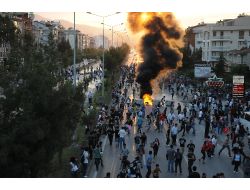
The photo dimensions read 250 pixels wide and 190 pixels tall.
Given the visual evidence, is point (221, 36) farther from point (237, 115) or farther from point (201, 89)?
point (237, 115)

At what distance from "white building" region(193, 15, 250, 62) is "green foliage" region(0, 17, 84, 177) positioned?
73.1 metres

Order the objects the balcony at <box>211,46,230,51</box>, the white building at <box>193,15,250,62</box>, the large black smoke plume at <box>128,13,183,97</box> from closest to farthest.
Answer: the large black smoke plume at <box>128,13,183,97</box> → the white building at <box>193,15,250,62</box> → the balcony at <box>211,46,230,51</box>

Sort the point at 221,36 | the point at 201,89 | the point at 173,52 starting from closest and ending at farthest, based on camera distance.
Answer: the point at 173,52, the point at 201,89, the point at 221,36

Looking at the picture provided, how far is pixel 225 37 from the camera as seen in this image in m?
91.1

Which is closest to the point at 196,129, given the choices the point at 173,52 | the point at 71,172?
the point at 71,172

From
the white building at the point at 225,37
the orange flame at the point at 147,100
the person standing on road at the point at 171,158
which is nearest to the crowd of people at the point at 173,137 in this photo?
the person standing on road at the point at 171,158

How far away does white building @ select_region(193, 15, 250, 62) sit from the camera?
87625mm

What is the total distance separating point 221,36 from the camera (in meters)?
91.9

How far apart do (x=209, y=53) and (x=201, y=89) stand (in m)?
40.7

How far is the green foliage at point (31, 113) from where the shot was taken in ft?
41.9


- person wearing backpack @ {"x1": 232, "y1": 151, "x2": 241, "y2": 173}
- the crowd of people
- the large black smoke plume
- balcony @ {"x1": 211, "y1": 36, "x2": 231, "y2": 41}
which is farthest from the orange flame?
balcony @ {"x1": 211, "y1": 36, "x2": 231, "y2": 41}

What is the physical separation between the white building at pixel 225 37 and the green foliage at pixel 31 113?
240ft

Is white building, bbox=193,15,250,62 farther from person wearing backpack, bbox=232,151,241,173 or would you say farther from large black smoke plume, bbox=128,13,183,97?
person wearing backpack, bbox=232,151,241,173

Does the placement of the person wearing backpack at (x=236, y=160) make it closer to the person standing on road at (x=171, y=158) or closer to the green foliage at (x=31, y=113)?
the person standing on road at (x=171, y=158)
